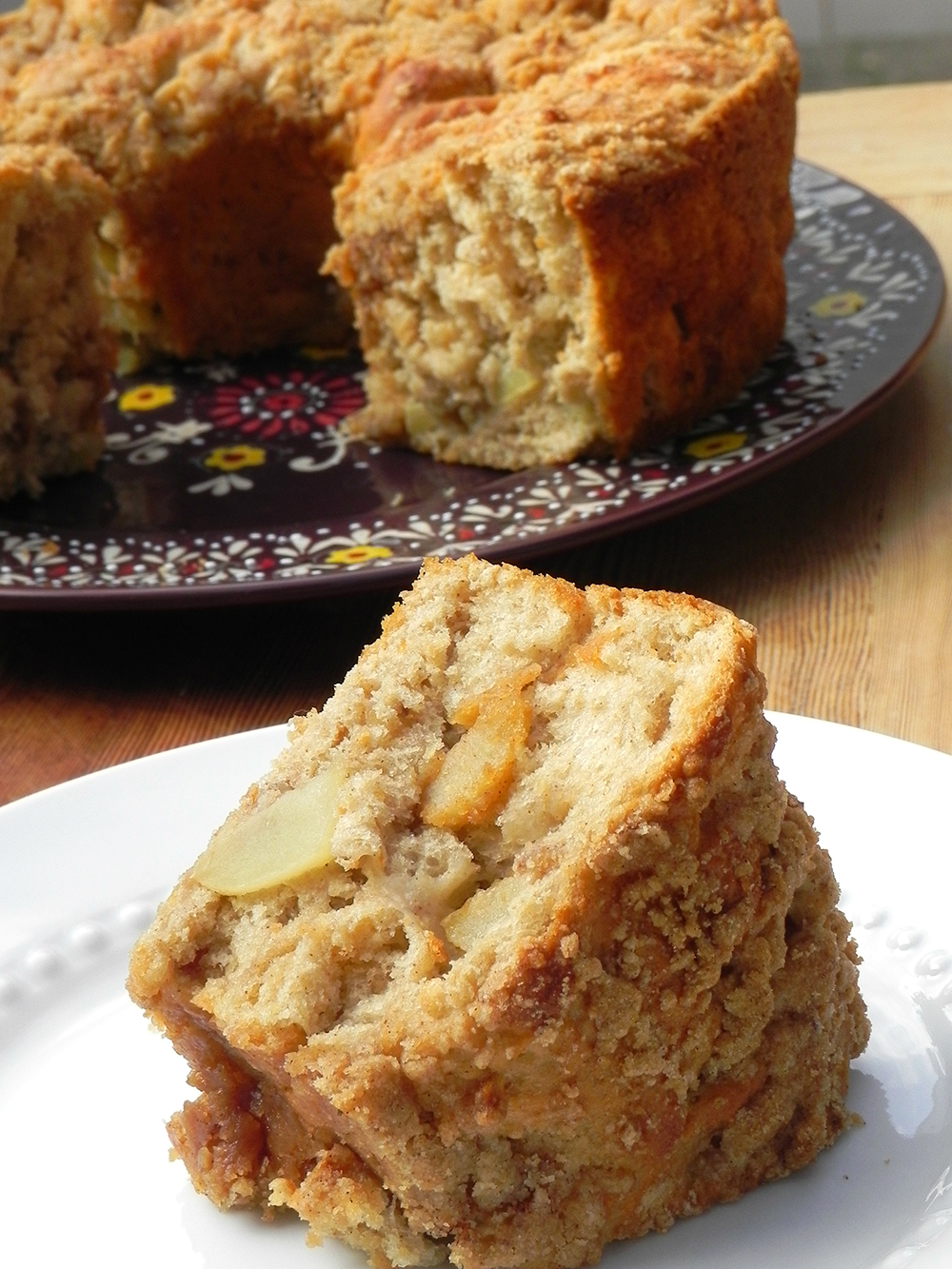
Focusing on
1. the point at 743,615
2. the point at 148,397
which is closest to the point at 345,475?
the point at 148,397

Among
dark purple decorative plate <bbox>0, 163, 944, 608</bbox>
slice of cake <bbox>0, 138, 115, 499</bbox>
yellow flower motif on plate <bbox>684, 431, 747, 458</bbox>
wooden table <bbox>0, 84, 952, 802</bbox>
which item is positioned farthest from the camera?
slice of cake <bbox>0, 138, 115, 499</bbox>

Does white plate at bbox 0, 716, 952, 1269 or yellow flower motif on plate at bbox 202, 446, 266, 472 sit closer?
white plate at bbox 0, 716, 952, 1269

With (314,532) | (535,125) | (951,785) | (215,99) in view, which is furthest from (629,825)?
(215,99)

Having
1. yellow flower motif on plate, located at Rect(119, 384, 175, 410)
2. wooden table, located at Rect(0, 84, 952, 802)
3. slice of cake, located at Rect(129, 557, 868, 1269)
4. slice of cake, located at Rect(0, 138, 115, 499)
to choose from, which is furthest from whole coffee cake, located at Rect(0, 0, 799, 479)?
slice of cake, located at Rect(129, 557, 868, 1269)

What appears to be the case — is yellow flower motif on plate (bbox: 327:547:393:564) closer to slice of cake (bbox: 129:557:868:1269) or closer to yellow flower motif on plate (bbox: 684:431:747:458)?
yellow flower motif on plate (bbox: 684:431:747:458)

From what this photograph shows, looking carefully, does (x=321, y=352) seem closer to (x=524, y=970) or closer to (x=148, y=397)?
(x=148, y=397)
